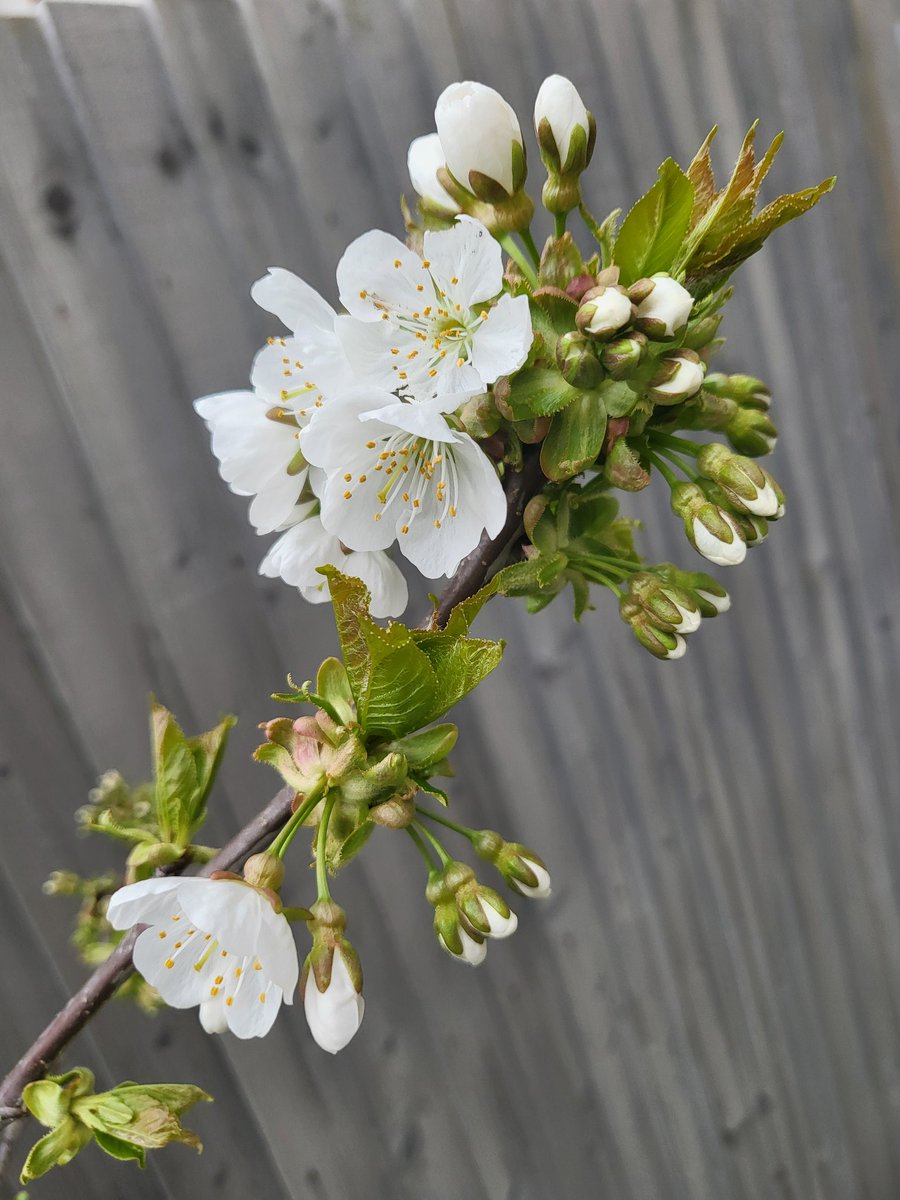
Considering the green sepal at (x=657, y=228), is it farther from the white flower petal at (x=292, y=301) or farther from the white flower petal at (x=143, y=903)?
the white flower petal at (x=143, y=903)

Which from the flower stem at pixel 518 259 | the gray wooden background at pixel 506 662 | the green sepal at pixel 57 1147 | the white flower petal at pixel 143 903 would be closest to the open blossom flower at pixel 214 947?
the white flower petal at pixel 143 903

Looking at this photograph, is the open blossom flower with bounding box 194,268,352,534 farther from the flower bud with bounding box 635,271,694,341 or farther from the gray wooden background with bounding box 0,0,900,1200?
the gray wooden background with bounding box 0,0,900,1200

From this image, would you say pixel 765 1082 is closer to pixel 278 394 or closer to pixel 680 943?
pixel 680 943

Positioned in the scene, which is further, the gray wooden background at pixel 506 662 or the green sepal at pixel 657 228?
the gray wooden background at pixel 506 662

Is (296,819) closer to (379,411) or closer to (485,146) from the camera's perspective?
(379,411)

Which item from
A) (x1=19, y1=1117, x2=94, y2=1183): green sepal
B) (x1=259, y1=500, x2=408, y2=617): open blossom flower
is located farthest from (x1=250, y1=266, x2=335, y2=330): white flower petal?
(x1=19, y1=1117, x2=94, y2=1183): green sepal

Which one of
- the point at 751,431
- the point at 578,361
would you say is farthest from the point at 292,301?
the point at 751,431
